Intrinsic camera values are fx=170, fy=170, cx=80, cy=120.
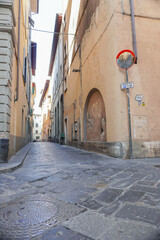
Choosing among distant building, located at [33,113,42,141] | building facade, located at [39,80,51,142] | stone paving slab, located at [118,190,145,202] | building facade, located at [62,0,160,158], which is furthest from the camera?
distant building, located at [33,113,42,141]

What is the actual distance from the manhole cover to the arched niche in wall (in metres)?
5.14

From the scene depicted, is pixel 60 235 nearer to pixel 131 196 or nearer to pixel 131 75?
pixel 131 196

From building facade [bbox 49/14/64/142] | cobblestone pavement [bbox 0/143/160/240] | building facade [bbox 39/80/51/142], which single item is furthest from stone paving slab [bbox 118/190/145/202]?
building facade [bbox 39/80/51/142]

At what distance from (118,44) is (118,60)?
27.8 inches

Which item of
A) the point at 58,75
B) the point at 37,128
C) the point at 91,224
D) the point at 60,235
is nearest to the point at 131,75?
the point at 91,224

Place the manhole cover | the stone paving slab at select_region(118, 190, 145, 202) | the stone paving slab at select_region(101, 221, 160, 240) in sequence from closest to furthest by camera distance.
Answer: the stone paving slab at select_region(101, 221, 160, 240) < the manhole cover < the stone paving slab at select_region(118, 190, 145, 202)

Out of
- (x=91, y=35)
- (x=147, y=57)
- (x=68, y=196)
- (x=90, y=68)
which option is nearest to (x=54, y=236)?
(x=68, y=196)

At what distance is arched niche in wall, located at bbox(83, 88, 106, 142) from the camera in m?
7.26

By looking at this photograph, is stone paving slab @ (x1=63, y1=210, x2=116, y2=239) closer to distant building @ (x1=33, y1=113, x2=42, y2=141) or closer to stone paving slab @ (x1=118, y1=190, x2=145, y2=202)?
stone paving slab @ (x1=118, y1=190, x2=145, y2=202)

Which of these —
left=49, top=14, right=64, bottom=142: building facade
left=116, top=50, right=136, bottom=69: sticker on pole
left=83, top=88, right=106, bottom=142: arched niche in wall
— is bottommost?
left=83, top=88, right=106, bottom=142: arched niche in wall

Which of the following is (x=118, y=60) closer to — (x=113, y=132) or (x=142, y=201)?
(x=113, y=132)

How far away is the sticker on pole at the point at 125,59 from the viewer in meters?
5.50

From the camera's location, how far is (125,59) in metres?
5.52

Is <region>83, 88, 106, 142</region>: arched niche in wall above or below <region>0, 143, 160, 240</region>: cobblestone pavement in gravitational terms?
above
